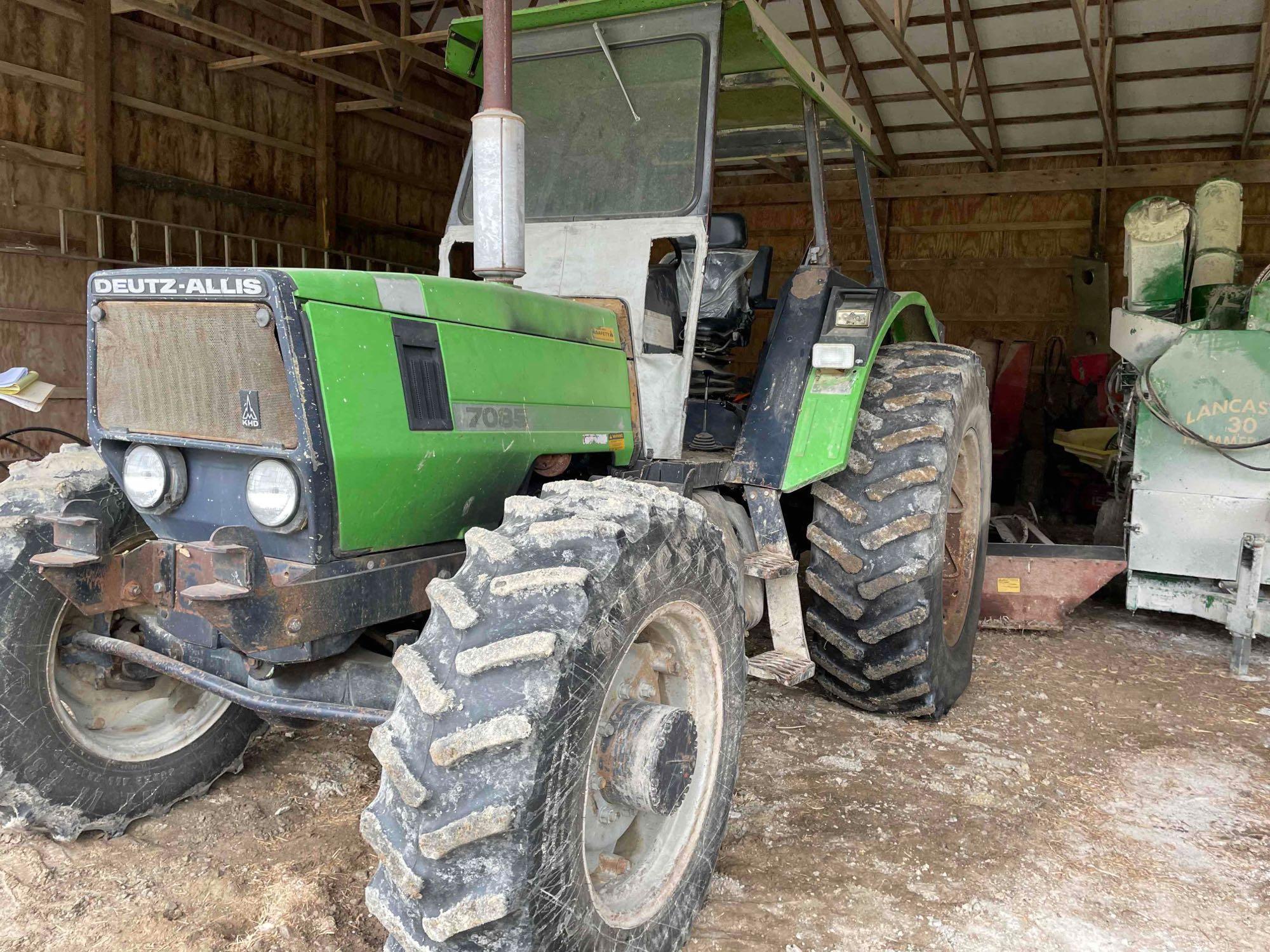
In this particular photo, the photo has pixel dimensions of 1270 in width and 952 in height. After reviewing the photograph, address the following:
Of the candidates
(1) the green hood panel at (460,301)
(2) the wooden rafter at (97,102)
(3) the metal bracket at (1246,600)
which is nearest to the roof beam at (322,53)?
(2) the wooden rafter at (97,102)

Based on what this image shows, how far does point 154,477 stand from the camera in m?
2.36

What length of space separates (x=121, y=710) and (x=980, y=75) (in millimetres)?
10779

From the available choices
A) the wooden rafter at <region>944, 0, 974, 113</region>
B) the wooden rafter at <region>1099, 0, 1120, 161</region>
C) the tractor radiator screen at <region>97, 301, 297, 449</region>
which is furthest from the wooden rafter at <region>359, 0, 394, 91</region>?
the tractor radiator screen at <region>97, 301, 297, 449</region>

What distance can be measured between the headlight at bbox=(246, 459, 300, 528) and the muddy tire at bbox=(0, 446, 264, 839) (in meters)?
0.80

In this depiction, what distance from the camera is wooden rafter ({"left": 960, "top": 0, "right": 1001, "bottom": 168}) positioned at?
10141 mm

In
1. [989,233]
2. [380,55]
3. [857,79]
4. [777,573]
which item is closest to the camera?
[777,573]

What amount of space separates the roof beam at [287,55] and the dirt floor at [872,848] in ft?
22.1

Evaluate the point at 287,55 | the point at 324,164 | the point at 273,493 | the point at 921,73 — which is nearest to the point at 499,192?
the point at 273,493

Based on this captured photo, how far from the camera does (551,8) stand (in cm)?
343

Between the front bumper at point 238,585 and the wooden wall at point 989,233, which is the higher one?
the wooden wall at point 989,233

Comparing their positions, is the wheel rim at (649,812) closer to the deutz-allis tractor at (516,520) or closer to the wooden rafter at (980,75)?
the deutz-allis tractor at (516,520)

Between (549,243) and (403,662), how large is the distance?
187 cm

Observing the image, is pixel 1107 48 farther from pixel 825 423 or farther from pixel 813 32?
pixel 825 423

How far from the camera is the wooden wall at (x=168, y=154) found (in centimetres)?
874
